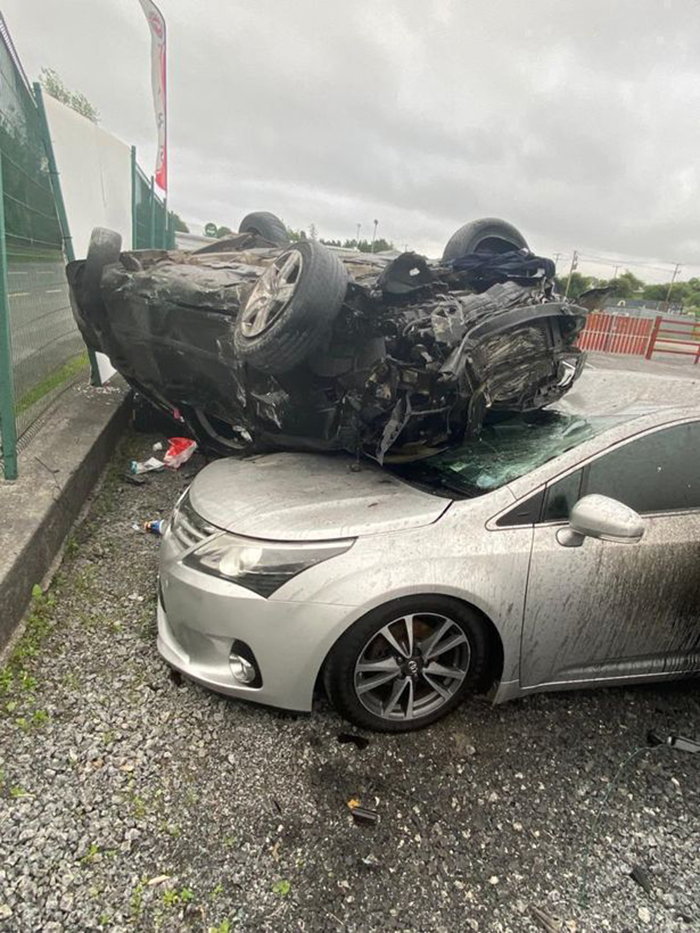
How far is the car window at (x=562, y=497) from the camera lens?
7.68 ft

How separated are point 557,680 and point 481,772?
495 mm

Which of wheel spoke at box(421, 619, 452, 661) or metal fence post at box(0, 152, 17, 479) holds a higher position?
metal fence post at box(0, 152, 17, 479)

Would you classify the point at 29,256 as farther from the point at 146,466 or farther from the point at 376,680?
the point at 376,680

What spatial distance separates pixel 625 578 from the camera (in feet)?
7.75

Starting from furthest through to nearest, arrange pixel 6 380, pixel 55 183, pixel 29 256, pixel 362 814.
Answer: pixel 55 183
pixel 29 256
pixel 6 380
pixel 362 814

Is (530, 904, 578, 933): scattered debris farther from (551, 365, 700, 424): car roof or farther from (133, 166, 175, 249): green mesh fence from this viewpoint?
(133, 166, 175, 249): green mesh fence

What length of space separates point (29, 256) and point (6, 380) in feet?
5.42

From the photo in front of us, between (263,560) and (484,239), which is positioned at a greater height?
(484,239)

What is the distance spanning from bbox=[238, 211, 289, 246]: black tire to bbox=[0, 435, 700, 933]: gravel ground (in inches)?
217

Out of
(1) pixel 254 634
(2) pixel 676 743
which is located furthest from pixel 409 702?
(2) pixel 676 743

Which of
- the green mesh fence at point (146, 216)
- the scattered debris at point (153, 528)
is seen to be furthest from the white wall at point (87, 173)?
the scattered debris at point (153, 528)

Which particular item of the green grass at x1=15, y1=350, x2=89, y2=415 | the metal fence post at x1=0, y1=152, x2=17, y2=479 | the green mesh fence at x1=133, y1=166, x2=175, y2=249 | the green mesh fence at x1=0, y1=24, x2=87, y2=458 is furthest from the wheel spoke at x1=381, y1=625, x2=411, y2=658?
the green mesh fence at x1=133, y1=166, x2=175, y2=249

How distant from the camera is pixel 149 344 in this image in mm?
4309

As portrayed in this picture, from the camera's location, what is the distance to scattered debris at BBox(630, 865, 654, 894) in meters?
1.88
